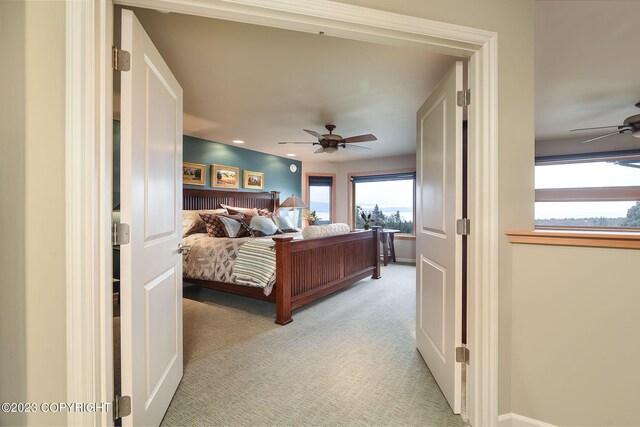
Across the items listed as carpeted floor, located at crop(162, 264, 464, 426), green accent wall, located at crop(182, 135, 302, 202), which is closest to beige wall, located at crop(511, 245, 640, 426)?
carpeted floor, located at crop(162, 264, 464, 426)

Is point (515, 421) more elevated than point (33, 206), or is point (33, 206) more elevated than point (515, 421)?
point (33, 206)

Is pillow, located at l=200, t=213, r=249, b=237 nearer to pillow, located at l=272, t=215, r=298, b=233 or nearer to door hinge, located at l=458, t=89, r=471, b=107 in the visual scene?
pillow, located at l=272, t=215, r=298, b=233

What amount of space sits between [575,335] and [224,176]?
16.3 ft

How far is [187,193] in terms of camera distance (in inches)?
169

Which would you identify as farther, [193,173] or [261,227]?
[193,173]

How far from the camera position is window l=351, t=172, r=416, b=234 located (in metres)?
6.26

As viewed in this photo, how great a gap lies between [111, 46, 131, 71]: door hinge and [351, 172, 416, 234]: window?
5.71 m

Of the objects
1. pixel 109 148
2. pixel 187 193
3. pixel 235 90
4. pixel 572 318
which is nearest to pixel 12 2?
pixel 109 148

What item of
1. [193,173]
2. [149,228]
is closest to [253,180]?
[193,173]

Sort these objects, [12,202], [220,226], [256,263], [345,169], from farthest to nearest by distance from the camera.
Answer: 1. [345,169]
2. [220,226]
3. [256,263]
4. [12,202]

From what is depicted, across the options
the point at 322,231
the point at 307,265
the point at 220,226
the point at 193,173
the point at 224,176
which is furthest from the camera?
the point at 224,176

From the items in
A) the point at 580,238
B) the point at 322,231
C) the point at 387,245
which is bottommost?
the point at 387,245

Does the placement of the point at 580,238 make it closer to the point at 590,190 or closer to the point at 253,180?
the point at 590,190

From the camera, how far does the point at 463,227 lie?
56.7 inches
